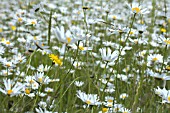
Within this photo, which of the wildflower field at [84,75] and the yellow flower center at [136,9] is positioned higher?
the yellow flower center at [136,9]

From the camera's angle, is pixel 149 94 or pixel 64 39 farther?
pixel 149 94

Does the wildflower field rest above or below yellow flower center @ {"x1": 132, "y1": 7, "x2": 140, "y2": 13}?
below

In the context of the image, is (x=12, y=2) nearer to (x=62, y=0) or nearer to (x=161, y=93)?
(x=62, y=0)

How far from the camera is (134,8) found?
1.48m

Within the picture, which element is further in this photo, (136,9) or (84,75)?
(84,75)

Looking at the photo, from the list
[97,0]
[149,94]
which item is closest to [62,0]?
[97,0]

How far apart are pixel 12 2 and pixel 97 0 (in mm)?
1431

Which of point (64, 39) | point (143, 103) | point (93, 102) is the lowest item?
point (143, 103)

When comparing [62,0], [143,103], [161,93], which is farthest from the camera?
[62,0]

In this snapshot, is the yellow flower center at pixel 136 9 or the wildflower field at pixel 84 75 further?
the yellow flower center at pixel 136 9

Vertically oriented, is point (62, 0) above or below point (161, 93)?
above

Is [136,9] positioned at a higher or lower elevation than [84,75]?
higher

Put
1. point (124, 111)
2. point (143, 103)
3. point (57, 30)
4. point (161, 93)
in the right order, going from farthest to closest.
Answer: point (143, 103), point (124, 111), point (161, 93), point (57, 30)

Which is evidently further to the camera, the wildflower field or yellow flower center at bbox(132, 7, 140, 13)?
yellow flower center at bbox(132, 7, 140, 13)
